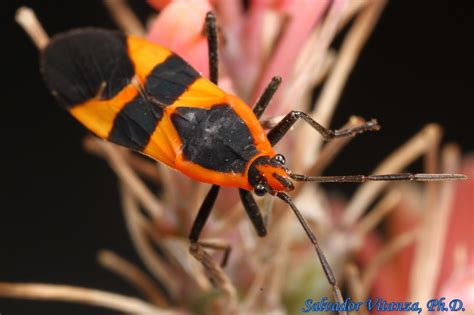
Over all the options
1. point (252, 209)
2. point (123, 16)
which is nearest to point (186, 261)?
point (252, 209)

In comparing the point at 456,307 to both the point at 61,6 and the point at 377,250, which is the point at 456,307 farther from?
the point at 61,6

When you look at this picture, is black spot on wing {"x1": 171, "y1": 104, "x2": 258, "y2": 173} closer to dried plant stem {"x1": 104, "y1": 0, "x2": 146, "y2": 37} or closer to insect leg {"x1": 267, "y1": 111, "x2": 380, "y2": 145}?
insect leg {"x1": 267, "y1": 111, "x2": 380, "y2": 145}

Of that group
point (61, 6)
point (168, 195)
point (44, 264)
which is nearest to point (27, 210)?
point (44, 264)

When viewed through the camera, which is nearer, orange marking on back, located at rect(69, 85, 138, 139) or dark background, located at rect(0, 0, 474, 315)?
orange marking on back, located at rect(69, 85, 138, 139)

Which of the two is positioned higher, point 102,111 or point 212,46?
point 212,46

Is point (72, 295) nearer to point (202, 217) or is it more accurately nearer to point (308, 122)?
point (202, 217)

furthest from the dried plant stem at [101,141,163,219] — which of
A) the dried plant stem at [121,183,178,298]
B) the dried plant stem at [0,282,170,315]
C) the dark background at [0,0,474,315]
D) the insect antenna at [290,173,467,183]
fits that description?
the dark background at [0,0,474,315]
